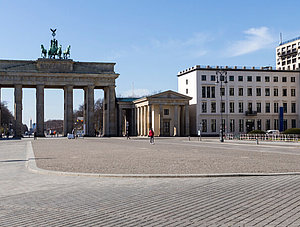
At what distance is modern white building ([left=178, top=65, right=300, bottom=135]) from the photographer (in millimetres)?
94250

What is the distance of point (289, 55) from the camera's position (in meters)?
137

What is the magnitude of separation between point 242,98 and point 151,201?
90136 millimetres

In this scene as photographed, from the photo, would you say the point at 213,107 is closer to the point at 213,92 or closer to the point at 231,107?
the point at 213,92

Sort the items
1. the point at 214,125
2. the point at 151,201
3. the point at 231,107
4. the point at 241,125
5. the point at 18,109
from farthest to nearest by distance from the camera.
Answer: the point at 241,125
the point at 231,107
the point at 214,125
the point at 18,109
the point at 151,201

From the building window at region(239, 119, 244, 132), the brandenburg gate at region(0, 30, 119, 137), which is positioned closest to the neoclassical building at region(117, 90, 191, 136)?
the brandenburg gate at region(0, 30, 119, 137)

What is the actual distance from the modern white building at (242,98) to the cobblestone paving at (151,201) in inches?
3222

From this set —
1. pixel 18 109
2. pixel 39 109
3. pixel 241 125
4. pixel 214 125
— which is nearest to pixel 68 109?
pixel 39 109

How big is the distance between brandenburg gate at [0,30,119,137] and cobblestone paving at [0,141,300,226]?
82.1 meters

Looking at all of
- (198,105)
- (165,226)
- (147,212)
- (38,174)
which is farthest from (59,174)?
(198,105)

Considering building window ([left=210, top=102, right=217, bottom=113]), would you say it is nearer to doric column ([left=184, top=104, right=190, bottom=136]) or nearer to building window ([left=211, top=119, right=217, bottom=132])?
building window ([left=211, top=119, right=217, bottom=132])

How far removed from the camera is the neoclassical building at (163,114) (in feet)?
301

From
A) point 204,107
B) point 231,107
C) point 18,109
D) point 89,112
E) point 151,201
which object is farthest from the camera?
point 89,112

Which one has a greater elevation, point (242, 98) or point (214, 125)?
point (242, 98)

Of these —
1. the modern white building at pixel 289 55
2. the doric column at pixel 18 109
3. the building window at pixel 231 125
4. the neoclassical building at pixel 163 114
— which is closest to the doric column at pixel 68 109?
the doric column at pixel 18 109
